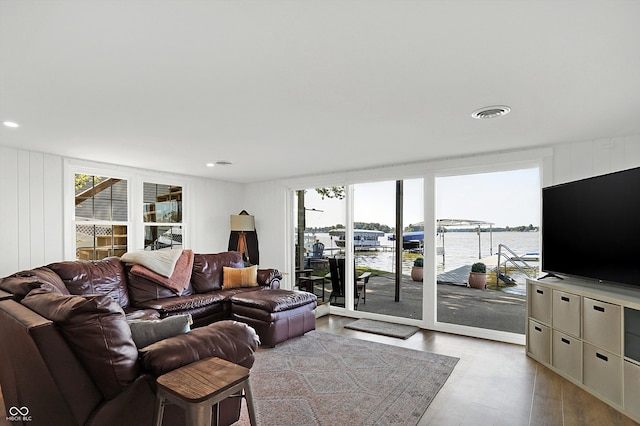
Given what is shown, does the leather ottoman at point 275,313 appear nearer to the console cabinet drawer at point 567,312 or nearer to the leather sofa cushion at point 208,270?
the leather sofa cushion at point 208,270

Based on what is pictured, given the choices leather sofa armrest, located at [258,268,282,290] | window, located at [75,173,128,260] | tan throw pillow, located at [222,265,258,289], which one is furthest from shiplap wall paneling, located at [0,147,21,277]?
leather sofa armrest, located at [258,268,282,290]

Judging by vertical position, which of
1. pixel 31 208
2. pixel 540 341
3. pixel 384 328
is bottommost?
pixel 384 328

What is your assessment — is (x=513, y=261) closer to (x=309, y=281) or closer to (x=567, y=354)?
(x=567, y=354)

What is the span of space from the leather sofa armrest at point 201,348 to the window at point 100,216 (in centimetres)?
364

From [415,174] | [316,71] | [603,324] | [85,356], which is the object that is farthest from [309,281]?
[85,356]

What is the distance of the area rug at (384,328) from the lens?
4395 millimetres

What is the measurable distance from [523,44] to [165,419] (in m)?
2.64

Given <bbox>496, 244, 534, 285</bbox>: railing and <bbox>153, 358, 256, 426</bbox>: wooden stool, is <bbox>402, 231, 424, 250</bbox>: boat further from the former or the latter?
<bbox>153, 358, 256, 426</bbox>: wooden stool

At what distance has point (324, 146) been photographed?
389cm

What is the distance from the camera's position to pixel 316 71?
208cm

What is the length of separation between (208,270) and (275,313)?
1472 mm

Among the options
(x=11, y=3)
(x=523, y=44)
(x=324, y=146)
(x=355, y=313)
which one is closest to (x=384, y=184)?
(x=324, y=146)

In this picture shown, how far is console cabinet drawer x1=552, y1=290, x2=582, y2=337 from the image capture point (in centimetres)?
306

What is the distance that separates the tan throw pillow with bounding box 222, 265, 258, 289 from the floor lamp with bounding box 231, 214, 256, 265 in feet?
4.18
